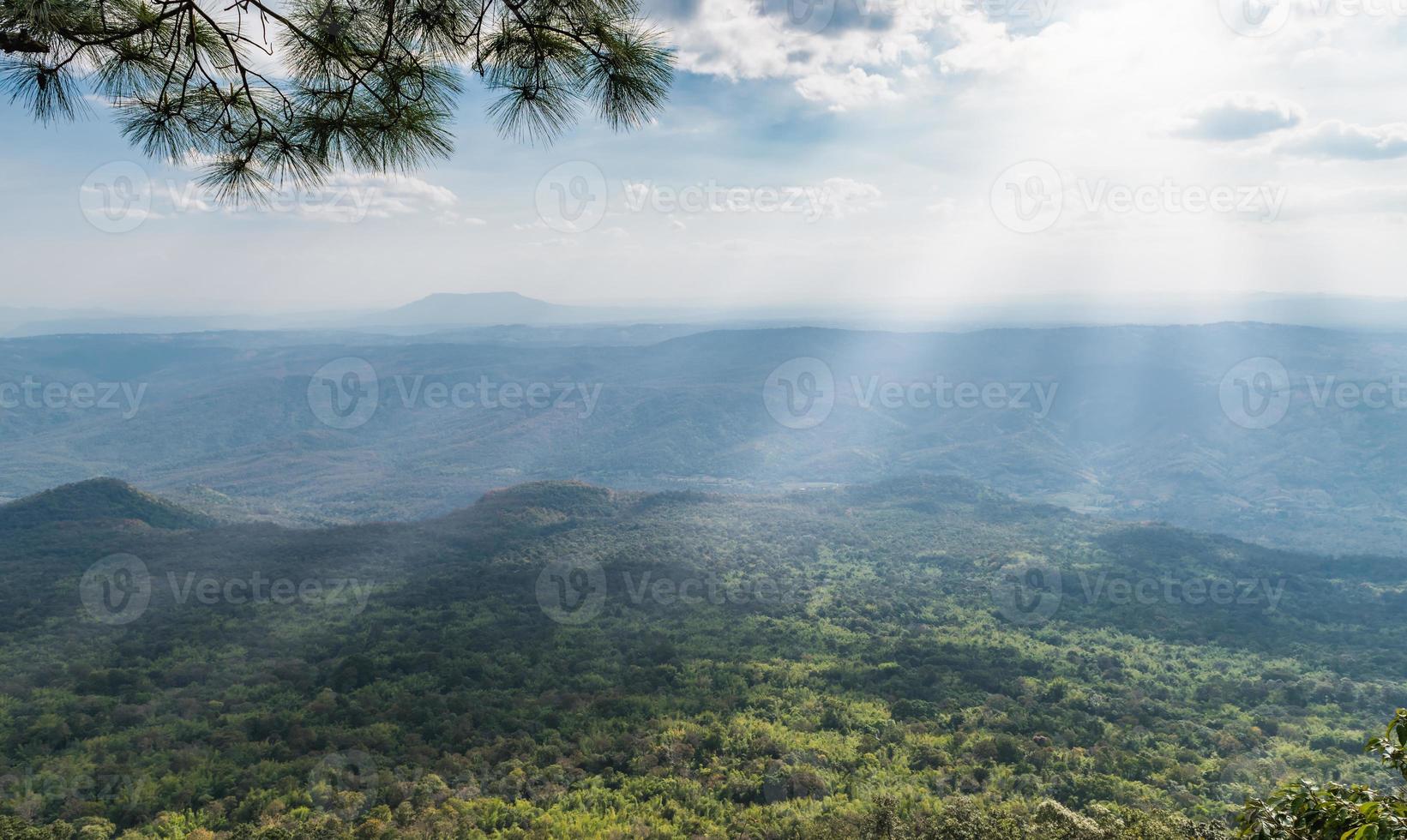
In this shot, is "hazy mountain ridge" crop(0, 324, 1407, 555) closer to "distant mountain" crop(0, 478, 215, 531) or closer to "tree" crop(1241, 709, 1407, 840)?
"distant mountain" crop(0, 478, 215, 531)

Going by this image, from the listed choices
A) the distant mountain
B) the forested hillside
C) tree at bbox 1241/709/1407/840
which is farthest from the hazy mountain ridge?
tree at bbox 1241/709/1407/840

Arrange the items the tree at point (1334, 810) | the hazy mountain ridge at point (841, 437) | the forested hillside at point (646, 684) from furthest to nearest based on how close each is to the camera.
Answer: the hazy mountain ridge at point (841, 437)
the forested hillside at point (646, 684)
the tree at point (1334, 810)

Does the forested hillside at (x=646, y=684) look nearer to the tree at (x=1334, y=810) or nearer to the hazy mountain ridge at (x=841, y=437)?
the tree at (x=1334, y=810)

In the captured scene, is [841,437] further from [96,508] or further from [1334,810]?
[1334,810]

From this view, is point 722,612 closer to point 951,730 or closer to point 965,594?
point 951,730

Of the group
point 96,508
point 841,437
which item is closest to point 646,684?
point 96,508

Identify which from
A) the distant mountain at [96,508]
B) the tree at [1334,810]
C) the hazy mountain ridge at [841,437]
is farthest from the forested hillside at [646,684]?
the hazy mountain ridge at [841,437]
